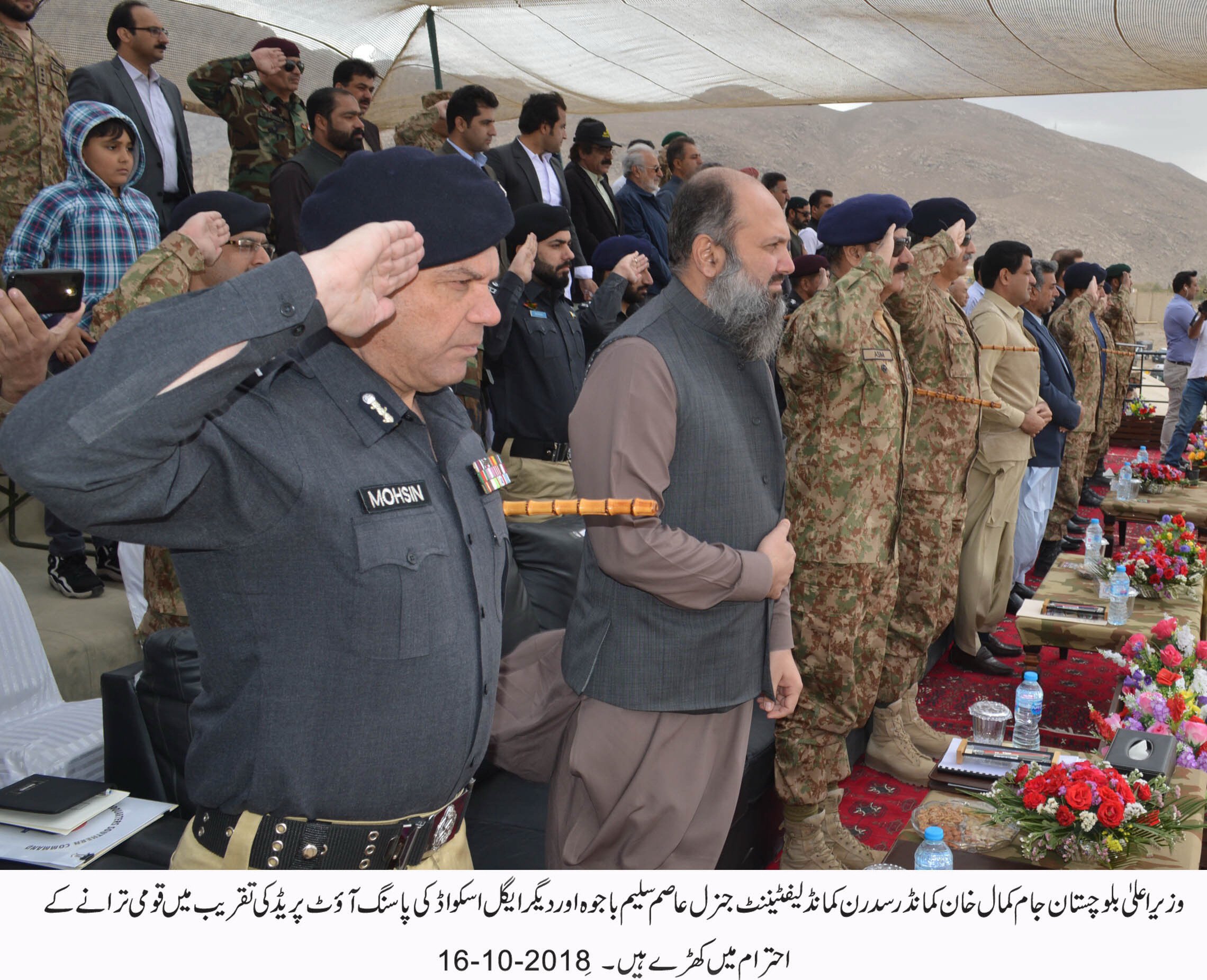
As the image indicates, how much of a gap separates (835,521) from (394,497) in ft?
7.43

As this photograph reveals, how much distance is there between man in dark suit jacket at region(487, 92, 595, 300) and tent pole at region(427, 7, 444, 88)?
2.10 m

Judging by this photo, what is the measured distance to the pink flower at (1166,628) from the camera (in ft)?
12.9

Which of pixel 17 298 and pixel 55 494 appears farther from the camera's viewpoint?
pixel 17 298

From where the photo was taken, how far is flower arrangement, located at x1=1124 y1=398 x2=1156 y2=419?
12391 millimetres

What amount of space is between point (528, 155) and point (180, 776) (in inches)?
178

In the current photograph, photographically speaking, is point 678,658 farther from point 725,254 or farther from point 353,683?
point 353,683

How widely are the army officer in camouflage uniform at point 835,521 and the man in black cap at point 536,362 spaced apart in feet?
4.19

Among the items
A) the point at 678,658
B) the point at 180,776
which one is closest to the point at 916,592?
the point at 678,658

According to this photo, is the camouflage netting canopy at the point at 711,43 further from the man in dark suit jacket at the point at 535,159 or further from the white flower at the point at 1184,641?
the white flower at the point at 1184,641

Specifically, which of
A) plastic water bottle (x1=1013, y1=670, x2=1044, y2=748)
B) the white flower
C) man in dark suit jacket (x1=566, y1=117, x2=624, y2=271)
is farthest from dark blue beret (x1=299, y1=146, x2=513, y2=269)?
man in dark suit jacket (x1=566, y1=117, x2=624, y2=271)

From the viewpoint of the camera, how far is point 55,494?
3.42 feet

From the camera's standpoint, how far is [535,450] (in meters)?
4.51

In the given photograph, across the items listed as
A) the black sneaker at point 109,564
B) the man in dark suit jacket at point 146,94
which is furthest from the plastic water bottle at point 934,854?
the man in dark suit jacket at point 146,94

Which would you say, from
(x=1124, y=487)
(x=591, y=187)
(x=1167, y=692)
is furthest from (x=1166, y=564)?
(x=591, y=187)
